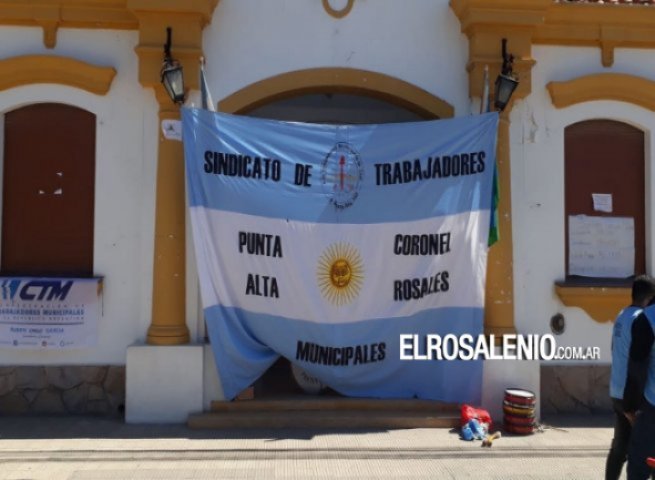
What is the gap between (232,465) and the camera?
6098 millimetres

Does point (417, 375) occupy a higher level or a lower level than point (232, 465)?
higher

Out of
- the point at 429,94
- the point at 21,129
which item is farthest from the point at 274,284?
the point at 21,129

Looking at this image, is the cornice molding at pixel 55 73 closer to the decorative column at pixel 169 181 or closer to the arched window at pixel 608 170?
the decorative column at pixel 169 181

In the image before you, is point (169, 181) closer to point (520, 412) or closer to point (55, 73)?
point (55, 73)

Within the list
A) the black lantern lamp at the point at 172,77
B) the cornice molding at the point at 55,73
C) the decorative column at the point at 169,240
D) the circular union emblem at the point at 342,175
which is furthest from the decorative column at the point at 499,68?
the cornice molding at the point at 55,73

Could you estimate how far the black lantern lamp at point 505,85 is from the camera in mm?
7441

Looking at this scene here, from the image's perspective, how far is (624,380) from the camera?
4.87 metres

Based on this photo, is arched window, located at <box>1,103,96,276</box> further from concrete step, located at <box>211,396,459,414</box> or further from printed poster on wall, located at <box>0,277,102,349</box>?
concrete step, located at <box>211,396,459,414</box>

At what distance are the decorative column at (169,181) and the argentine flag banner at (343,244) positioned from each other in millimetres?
370

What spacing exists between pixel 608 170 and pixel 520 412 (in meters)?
3.12

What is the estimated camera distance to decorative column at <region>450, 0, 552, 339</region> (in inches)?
302

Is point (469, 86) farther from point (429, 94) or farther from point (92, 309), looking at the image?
point (92, 309)

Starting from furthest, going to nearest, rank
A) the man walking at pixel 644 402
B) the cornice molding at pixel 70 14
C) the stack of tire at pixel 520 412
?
1. the cornice molding at pixel 70 14
2. the stack of tire at pixel 520 412
3. the man walking at pixel 644 402

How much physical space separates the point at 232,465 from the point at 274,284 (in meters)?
1.90
